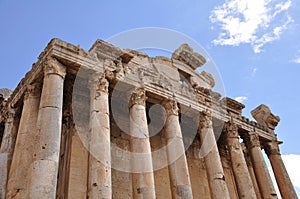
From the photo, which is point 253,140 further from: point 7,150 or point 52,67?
point 7,150

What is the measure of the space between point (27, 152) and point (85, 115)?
9.83ft

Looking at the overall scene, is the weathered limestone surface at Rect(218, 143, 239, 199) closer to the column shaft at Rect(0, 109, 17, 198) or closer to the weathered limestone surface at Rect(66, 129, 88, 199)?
the weathered limestone surface at Rect(66, 129, 88, 199)

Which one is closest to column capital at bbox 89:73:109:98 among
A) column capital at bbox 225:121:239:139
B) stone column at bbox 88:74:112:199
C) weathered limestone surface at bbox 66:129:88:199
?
stone column at bbox 88:74:112:199

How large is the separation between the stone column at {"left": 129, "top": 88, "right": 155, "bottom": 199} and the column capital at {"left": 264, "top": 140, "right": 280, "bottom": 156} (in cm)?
794

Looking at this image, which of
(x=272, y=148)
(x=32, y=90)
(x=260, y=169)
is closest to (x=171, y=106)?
(x=32, y=90)

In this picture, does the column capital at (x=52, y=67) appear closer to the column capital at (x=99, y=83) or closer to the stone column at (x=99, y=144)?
the column capital at (x=99, y=83)

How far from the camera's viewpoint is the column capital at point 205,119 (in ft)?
42.4

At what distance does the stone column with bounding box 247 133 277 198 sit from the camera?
13.2 meters

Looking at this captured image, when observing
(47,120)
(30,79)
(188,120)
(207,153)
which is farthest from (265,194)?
(30,79)

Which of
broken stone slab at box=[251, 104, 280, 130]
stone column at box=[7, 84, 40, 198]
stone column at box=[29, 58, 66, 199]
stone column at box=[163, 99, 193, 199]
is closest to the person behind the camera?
stone column at box=[29, 58, 66, 199]

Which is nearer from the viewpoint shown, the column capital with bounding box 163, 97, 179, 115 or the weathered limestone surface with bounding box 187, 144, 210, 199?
the column capital with bounding box 163, 97, 179, 115

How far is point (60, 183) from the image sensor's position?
972 centimetres

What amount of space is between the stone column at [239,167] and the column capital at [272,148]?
2.83 metres

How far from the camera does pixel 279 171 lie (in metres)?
14.7
